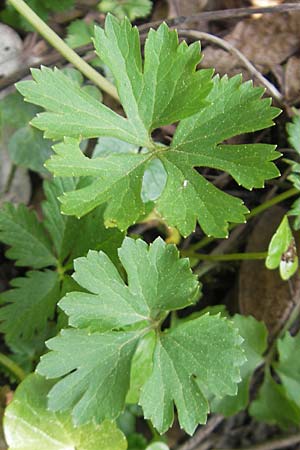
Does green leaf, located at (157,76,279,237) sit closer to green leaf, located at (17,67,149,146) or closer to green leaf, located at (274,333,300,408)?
green leaf, located at (17,67,149,146)

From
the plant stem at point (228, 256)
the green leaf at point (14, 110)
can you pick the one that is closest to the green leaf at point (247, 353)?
the plant stem at point (228, 256)

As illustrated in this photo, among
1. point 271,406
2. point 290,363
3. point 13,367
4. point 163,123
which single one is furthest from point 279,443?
point 163,123

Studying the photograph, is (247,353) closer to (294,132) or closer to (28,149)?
(294,132)

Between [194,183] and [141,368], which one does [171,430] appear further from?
[194,183]

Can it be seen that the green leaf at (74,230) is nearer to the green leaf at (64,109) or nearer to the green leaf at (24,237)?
the green leaf at (24,237)

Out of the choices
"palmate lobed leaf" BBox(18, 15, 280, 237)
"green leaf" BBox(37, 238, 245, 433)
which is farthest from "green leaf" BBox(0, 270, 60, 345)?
"palmate lobed leaf" BBox(18, 15, 280, 237)

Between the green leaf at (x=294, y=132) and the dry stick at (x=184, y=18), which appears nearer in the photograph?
the green leaf at (x=294, y=132)
